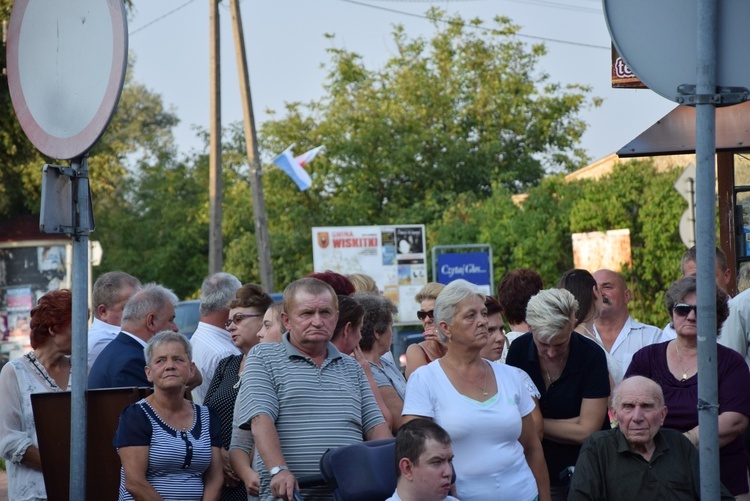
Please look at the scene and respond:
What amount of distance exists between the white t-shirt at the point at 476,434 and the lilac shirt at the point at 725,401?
1082mm

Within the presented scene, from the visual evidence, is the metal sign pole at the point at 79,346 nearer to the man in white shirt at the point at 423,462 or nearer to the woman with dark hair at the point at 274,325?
the man in white shirt at the point at 423,462

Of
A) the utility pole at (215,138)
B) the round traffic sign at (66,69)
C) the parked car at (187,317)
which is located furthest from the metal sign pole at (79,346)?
the utility pole at (215,138)

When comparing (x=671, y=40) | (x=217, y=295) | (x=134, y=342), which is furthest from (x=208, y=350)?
(x=671, y=40)

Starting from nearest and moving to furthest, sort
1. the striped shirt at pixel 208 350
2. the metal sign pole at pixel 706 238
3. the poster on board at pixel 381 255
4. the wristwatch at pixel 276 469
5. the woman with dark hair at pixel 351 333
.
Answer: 1. the metal sign pole at pixel 706 238
2. the wristwatch at pixel 276 469
3. the woman with dark hair at pixel 351 333
4. the striped shirt at pixel 208 350
5. the poster on board at pixel 381 255

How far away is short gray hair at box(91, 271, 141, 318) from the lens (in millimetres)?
6867

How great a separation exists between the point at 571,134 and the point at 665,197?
2035 centimetres

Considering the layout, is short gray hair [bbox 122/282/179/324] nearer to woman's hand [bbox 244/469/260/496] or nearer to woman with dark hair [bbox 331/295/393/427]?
woman with dark hair [bbox 331/295/393/427]

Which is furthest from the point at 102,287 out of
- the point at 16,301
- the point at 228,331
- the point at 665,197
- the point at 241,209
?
the point at 241,209

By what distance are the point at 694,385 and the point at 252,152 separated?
19.8 metres

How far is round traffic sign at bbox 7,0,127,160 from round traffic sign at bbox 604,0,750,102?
6.09 feet

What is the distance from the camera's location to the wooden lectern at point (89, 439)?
4.93m

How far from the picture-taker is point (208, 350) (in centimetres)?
739

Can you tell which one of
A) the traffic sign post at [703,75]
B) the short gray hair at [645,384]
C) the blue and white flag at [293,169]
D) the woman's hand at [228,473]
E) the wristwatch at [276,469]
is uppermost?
the blue and white flag at [293,169]

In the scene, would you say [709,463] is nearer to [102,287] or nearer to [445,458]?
[445,458]
